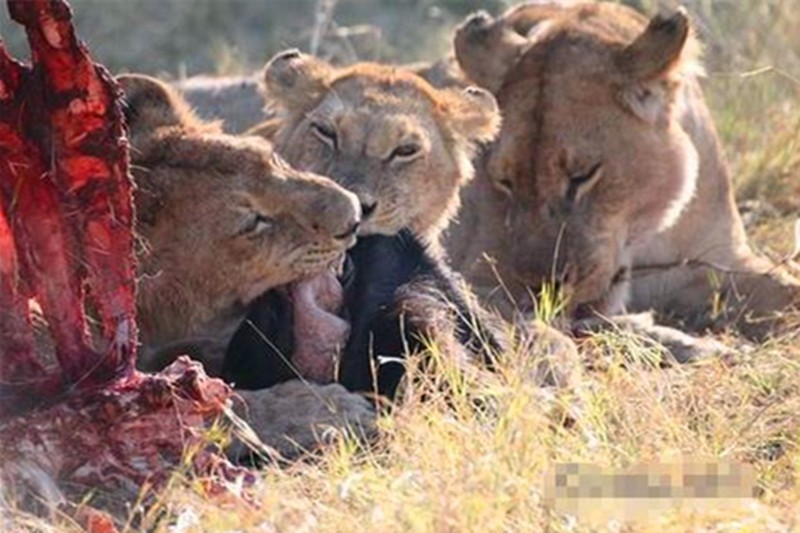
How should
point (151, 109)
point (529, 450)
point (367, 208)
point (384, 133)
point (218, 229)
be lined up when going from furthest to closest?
point (384, 133) < point (367, 208) < point (151, 109) < point (218, 229) < point (529, 450)

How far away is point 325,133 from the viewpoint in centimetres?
539

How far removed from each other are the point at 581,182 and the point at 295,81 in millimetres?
764

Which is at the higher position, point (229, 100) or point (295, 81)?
point (295, 81)

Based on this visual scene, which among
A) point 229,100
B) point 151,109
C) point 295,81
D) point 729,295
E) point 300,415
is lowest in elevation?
point 729,295

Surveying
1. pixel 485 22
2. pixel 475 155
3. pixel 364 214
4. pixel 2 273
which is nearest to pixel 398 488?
pixel 2 273

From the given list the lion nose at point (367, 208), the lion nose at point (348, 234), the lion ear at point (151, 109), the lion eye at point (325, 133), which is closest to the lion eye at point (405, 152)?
the lion eye at point (325, 133)

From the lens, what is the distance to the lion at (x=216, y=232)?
4.41 m

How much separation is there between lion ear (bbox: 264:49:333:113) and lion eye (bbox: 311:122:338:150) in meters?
0.17

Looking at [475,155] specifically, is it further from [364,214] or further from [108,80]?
[108,80]

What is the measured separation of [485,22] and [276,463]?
2526 mm

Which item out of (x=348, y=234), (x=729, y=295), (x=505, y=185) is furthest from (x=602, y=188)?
(x=348, y=234)

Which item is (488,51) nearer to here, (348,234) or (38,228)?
(348,234)

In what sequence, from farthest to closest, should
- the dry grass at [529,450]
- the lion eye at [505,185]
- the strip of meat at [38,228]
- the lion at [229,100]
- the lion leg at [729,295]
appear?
the lion at [229,100]
the lion eye at [505,185]
the lion leg at [729,295]
the strip of meat at [38,228]
the dry grass at [529,450]

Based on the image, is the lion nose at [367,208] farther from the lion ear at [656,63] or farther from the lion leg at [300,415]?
the lion ear at [656,63]
